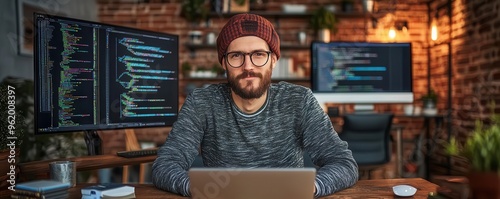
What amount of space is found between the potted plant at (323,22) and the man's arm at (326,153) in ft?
10.3

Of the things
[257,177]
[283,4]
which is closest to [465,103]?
[283,4]

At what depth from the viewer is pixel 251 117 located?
168 cm

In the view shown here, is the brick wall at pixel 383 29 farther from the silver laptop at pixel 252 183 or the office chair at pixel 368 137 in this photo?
the silver laptop at pixel 252 183

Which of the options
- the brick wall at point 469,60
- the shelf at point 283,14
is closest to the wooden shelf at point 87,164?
the brick wall at point 469,60

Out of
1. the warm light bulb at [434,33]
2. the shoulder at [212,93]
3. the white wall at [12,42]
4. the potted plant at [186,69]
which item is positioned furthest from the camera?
the potted plant at [186,69]

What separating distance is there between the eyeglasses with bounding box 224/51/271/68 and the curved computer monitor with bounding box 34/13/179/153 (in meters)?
0.49

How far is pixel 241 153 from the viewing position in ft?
5.50

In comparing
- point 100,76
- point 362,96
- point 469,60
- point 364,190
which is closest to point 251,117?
point 364,190

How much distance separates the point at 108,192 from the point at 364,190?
2.33ft

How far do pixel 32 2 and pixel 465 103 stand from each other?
3.71 m

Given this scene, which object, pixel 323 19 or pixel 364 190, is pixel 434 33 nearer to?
pixel 323 19

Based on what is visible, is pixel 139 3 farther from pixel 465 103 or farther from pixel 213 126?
pixel 213 126

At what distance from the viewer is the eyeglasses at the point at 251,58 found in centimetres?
163

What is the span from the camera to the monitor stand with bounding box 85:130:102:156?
1.86 metres
